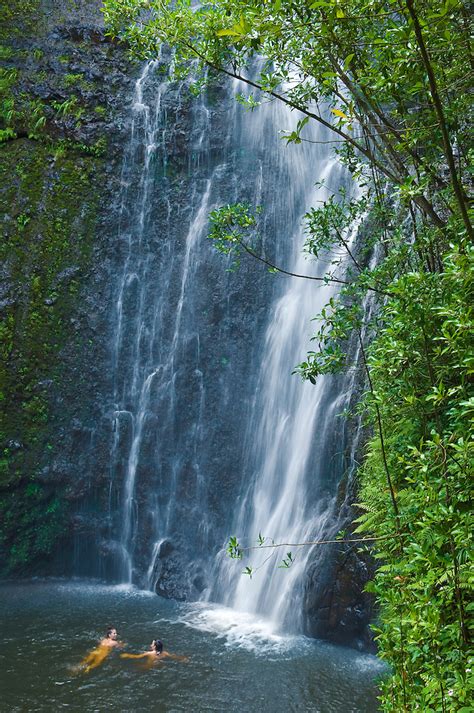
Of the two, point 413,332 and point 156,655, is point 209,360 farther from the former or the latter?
point 413,332

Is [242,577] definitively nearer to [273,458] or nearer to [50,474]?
[273,458]

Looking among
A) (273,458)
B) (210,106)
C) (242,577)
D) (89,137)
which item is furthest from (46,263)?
(242,577)

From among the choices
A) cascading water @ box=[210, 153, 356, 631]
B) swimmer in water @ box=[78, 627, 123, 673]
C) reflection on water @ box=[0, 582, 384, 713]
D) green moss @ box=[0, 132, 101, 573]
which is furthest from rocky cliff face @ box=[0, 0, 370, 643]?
swimmer in water @ box=[78, 627, 123, 673]

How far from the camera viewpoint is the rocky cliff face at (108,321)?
14898mm

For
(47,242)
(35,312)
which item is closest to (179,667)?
(35,312)

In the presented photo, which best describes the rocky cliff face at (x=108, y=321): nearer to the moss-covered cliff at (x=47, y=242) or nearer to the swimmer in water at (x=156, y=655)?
the moss-covered cliff at (x=47, y=242)

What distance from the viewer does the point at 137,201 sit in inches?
690

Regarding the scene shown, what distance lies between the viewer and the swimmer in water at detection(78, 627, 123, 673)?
9.46 metres

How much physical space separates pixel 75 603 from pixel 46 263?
922 cm

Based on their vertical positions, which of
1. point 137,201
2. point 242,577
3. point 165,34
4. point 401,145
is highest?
point 137,201

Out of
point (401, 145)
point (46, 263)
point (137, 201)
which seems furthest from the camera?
point (137, 201)

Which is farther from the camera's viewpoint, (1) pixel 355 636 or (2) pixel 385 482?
(1) pixel 355 636

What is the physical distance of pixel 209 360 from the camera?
15.8 m

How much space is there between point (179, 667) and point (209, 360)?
26.8ft
